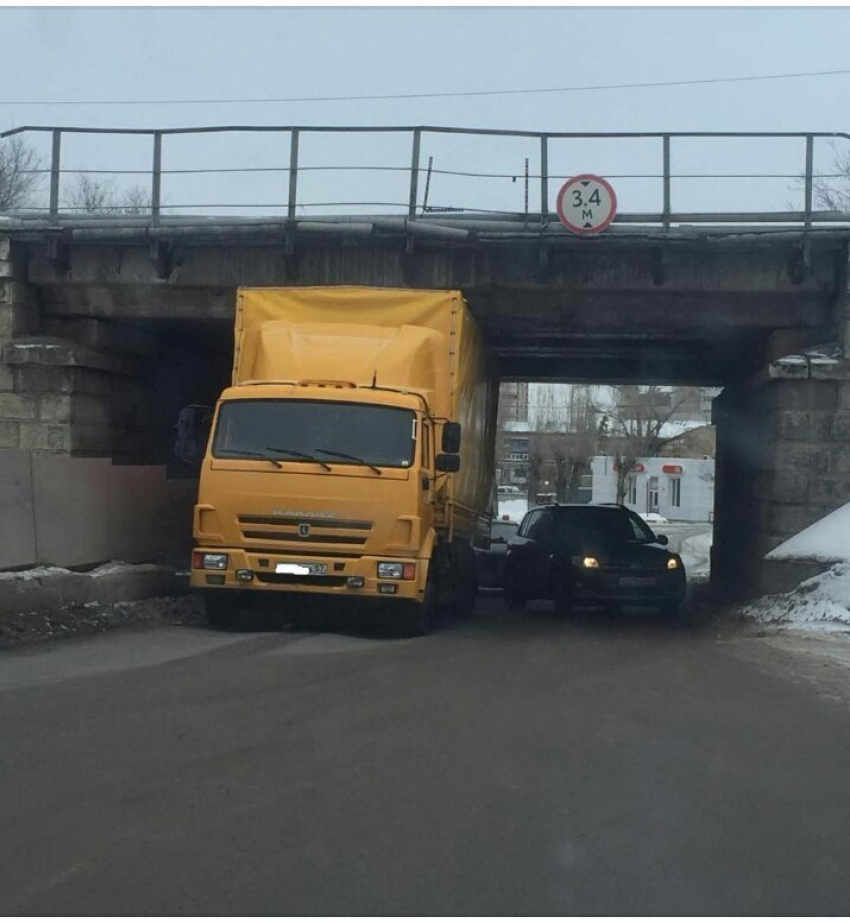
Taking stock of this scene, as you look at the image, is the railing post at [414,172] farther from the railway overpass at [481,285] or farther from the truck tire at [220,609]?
the truck tire at [220,609]

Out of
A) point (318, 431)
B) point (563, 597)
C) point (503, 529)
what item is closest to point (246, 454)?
point (318, 431)

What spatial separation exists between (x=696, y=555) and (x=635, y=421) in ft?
93.6

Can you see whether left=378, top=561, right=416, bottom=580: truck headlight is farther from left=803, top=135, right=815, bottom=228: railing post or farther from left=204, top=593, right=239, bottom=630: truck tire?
left=803, top=135, right=815, bottom=228: railing post

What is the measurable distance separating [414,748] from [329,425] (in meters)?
6.52

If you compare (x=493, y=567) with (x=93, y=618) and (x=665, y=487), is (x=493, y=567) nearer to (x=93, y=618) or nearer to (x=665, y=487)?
(x=93, y=618)

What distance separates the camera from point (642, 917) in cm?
483

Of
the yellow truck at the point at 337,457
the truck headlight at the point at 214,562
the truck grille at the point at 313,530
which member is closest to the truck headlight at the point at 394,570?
the yellow truck at the point at 337,457

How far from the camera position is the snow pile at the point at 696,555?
35406 millimetres

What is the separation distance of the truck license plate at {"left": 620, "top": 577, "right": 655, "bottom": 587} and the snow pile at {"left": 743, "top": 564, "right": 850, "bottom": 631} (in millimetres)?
1655

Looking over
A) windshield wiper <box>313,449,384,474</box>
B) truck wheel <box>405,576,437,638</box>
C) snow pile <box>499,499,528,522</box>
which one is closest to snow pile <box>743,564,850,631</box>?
truck wheel <box>405,576,437,638</box>

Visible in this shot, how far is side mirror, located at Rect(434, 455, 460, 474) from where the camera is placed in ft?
46.6

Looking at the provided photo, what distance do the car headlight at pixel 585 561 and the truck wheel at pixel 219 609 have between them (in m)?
5.66

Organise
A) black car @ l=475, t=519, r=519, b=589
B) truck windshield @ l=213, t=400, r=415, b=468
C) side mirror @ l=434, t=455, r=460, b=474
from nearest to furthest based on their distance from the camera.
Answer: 1. truck windshield @ l=213, t=400, r=415, b=468
2. side mirror @ l=434, t=455, r=460, b=474
3. black car @ l=475, t=519, r=519, b=589

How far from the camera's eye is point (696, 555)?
133 ft
